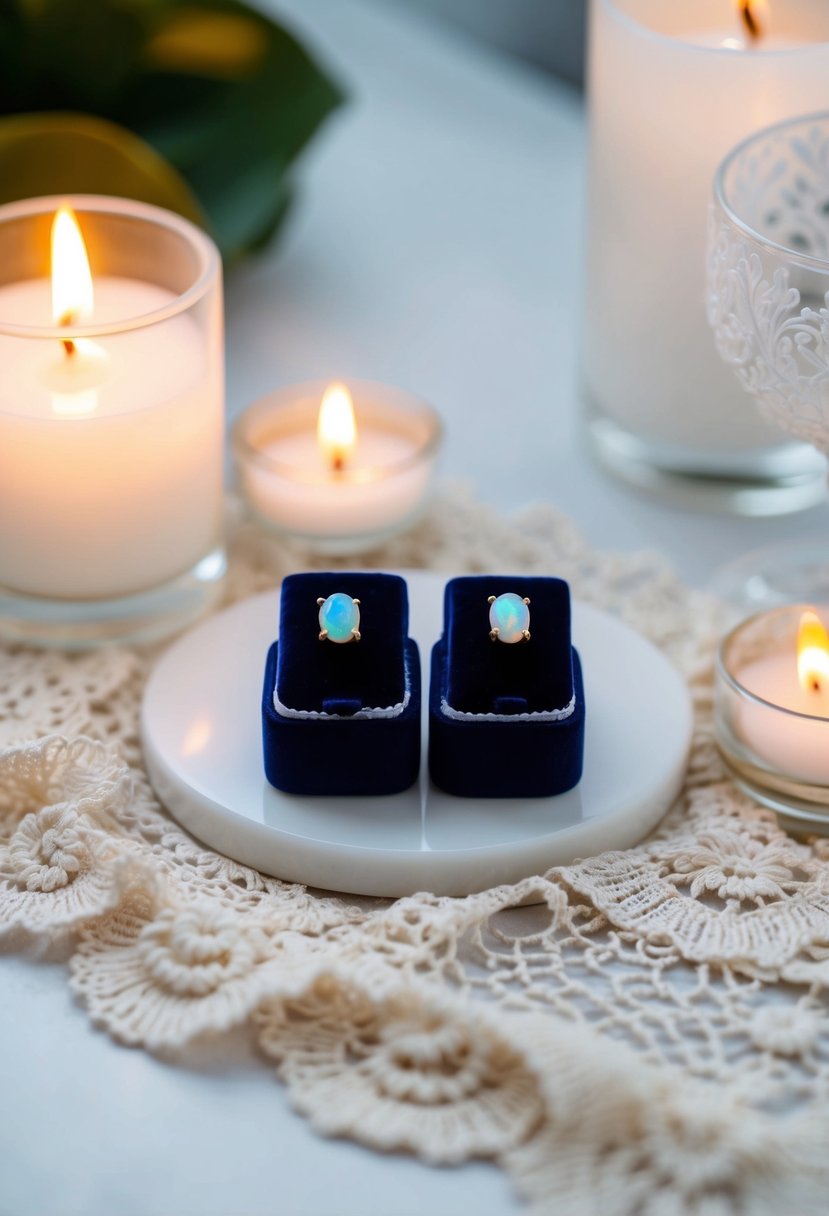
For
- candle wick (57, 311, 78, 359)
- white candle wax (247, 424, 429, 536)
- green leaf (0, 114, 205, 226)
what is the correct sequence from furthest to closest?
green leaf (0, 114, 205, 226), white candle wax (247, 424, 429, 536), candle wick (57, 311, 78, 359)

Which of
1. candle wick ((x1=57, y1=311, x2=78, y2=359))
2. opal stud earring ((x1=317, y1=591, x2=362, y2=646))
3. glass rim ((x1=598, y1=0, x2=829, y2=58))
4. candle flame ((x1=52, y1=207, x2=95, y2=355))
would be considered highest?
glass rim ((x1=598, y1=0, x2=829, y2=58))

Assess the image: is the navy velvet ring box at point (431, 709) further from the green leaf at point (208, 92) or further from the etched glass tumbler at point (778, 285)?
the green leaf at point (208, 92)

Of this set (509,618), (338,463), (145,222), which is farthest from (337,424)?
(509,618)

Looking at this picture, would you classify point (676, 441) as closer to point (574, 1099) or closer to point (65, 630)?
point (65, 630)

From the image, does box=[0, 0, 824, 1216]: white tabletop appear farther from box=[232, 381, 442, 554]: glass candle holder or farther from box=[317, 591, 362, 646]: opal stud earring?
box=[317, 591, 362, 646]: opal stud earring

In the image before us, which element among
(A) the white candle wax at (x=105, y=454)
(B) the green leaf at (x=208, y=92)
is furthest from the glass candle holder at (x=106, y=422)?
(B) the green leaf at (x=208, y=92)

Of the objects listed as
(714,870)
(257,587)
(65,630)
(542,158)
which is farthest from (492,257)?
(714,870)

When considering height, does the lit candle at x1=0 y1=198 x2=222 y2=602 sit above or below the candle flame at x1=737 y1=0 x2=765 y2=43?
below

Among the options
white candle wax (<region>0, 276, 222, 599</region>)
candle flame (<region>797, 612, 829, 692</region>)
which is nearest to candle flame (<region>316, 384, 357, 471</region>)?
white candle wax (<region>0, 276, 222, 599</region>)
